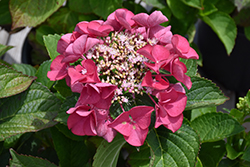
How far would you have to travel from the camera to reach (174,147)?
0.50 meters

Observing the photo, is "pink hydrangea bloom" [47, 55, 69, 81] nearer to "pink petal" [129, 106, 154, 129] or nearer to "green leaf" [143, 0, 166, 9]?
"pink petal" [129, 106, 154, 129]

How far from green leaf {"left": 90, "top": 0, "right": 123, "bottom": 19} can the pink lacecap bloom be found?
1.22 feet

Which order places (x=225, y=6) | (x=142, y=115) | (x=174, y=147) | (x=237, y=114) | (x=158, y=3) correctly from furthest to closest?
1. (x=225, y=6)
2. (x=158, y=3)
3. (x=237, y=114)
4. (x=174, y=147)
5. (x=142, y=115)

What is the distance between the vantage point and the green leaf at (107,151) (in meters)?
Result: 0.49

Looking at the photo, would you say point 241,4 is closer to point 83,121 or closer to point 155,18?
point 155,18

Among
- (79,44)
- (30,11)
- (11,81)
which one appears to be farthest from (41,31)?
(79,44)

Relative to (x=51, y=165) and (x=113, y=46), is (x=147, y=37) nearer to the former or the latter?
(x=113, y=46)

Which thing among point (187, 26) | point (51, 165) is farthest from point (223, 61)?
point (51, 165)

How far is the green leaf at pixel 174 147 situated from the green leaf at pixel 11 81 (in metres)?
0.26

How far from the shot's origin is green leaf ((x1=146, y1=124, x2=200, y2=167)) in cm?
49

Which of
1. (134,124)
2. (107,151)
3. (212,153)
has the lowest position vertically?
(212,153)

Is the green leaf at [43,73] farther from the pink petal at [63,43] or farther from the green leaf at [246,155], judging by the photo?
the green leaf at [246,155]

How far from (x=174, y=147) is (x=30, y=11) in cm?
57

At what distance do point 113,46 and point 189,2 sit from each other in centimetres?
47
